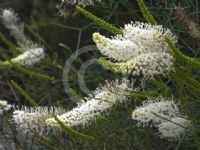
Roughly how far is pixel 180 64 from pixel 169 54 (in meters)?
0.09

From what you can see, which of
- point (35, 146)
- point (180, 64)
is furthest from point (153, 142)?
point (180, 64)

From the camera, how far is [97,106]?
7.12 feet

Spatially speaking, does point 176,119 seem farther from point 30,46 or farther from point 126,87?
point 30,46

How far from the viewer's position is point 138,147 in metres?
2.64

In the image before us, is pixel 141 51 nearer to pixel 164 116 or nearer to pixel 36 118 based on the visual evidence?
pixel 164 116

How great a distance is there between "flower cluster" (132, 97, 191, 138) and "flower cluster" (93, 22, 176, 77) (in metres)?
0.17

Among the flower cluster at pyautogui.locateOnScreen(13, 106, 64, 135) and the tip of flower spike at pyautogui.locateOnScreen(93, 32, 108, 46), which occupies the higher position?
the tip of flower spike at pyautogui.locateOnScreen(93, 32, 108, 46)

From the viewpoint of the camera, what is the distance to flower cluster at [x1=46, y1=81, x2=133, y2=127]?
2141 millimetres

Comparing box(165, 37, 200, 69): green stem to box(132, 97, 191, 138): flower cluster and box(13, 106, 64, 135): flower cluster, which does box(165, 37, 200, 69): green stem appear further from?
box(13, 106, 64, 135): flower cluster

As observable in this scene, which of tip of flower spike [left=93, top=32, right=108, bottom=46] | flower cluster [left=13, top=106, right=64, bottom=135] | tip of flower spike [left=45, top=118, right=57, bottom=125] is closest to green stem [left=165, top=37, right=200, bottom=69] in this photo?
tip of flower spike [left=93, top=32, right=108, bottom=46]

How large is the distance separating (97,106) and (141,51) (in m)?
0.38

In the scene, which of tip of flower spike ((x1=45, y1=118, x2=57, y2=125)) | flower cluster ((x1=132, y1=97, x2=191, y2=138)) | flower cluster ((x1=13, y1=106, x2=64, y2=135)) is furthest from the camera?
flower cluster ((x1=13, y1=106, x2=64, y2=135))

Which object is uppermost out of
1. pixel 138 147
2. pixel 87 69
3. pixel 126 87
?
pixel 87 69

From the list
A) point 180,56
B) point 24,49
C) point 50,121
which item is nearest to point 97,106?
point 50,121
